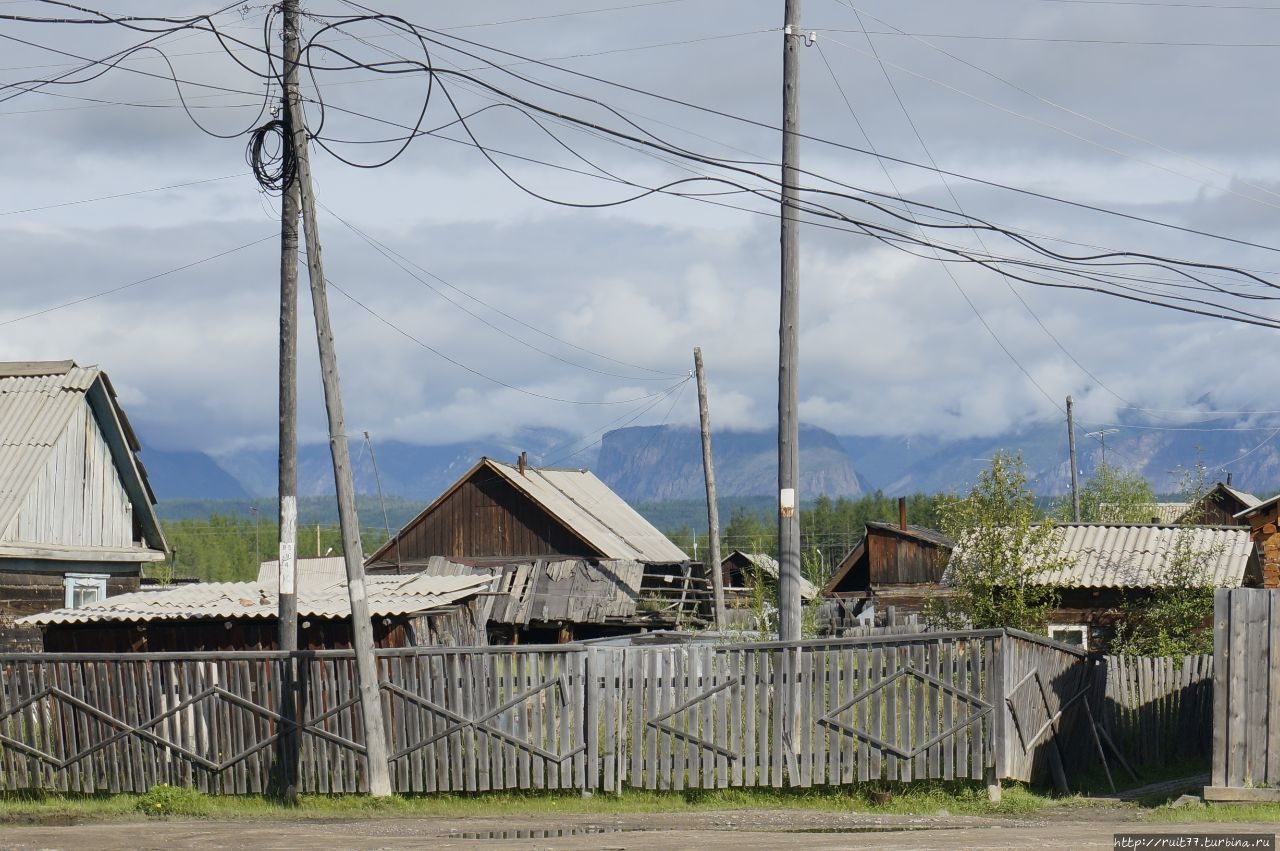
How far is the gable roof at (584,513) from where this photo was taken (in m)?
53.4

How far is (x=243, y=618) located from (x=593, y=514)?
98.8 ft

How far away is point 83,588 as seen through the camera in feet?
101

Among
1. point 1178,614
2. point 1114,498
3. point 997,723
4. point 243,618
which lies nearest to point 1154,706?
point 1178,614

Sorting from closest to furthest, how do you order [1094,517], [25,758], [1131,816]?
1. [1131,816]
2. [25,758]
3. [1094,517]

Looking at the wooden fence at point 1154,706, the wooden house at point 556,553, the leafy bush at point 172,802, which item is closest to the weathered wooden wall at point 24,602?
the leafy bush at point 172,802

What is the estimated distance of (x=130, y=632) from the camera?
28250mm

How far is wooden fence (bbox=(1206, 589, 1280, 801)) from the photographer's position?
16953 mm

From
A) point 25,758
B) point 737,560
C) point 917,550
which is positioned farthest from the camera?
point 737,560

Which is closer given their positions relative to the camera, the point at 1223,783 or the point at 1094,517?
the point at 1223,783

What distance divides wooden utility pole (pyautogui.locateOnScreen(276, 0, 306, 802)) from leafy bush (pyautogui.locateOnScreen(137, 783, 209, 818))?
105cm

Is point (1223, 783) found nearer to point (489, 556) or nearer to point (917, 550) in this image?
point (489, 556)

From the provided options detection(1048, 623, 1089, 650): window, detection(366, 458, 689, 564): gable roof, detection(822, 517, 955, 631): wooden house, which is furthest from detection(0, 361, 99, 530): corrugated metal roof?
detection(822, 517, 955, 631): wooden house

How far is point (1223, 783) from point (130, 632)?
20100 millimetres

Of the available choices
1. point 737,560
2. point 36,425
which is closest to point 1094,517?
point 737,560
